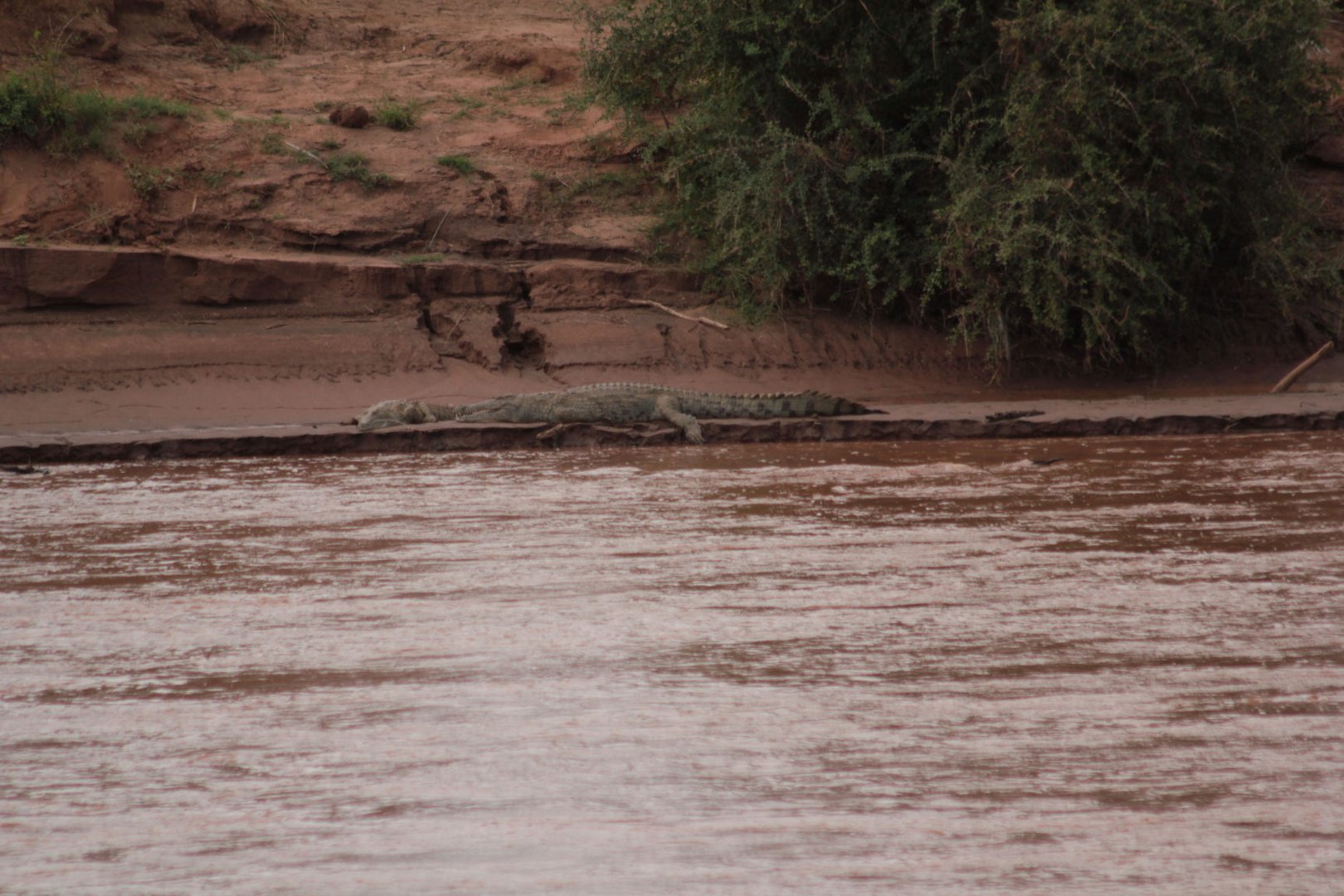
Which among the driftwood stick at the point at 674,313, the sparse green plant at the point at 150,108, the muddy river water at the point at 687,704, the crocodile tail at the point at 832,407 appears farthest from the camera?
the sparse green plant at the point at 150,108

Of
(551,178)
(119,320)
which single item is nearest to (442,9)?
(551,178)

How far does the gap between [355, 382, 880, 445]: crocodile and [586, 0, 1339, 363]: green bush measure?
109 inches

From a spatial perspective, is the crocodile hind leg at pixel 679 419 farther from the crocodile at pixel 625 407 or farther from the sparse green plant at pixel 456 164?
the sparse green plant at pixel 456 164

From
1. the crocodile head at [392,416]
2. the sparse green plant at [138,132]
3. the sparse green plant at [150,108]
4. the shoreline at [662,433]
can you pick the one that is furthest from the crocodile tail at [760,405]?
the sparse green plant at [150,108]

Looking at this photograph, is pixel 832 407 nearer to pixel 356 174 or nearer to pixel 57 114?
pixel 356 174

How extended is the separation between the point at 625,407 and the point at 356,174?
18.2ft

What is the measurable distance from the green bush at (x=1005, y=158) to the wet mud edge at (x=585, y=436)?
304cm

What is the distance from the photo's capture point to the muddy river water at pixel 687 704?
1.94 metres

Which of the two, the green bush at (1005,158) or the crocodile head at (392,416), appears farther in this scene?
the green bush at (1005,158)

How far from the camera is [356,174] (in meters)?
14.3

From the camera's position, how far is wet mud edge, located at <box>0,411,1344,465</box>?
8844 millimetres

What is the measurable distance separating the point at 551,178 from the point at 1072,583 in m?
12.2

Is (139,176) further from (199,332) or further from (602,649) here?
(602,649)

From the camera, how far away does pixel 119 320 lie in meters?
12.5
